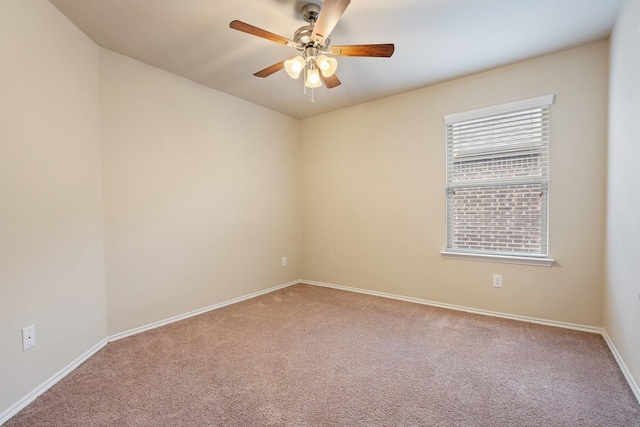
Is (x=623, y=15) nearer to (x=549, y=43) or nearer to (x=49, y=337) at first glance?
(x=549, y=43)

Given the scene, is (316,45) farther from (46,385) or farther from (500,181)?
(46,385)

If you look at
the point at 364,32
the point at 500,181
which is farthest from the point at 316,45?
the point at 500,181

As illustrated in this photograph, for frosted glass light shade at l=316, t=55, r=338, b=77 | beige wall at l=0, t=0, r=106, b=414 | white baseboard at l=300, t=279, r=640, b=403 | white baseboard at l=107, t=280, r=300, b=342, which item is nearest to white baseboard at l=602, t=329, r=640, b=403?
white baseboard at l=300, t=279, r=640, b=403

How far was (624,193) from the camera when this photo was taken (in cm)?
192

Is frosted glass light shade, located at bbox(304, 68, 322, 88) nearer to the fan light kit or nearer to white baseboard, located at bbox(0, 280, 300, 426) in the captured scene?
the fan light kit

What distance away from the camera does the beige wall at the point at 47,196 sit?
5.22 ft

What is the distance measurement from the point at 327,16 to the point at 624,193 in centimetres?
220

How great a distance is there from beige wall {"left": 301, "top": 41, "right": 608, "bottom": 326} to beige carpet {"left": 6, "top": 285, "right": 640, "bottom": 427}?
0.41 meters

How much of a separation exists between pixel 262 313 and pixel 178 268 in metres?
0.96

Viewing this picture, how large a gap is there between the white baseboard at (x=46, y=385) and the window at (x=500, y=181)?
3.25 metres

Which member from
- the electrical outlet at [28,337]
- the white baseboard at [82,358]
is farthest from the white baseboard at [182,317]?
the electrical outlet at [28,337]

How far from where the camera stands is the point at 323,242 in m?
4.15

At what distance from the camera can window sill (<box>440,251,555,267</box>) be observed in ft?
8.64

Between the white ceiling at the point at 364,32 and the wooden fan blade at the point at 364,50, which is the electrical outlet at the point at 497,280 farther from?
the wooden fan blade at the point at 364,50
